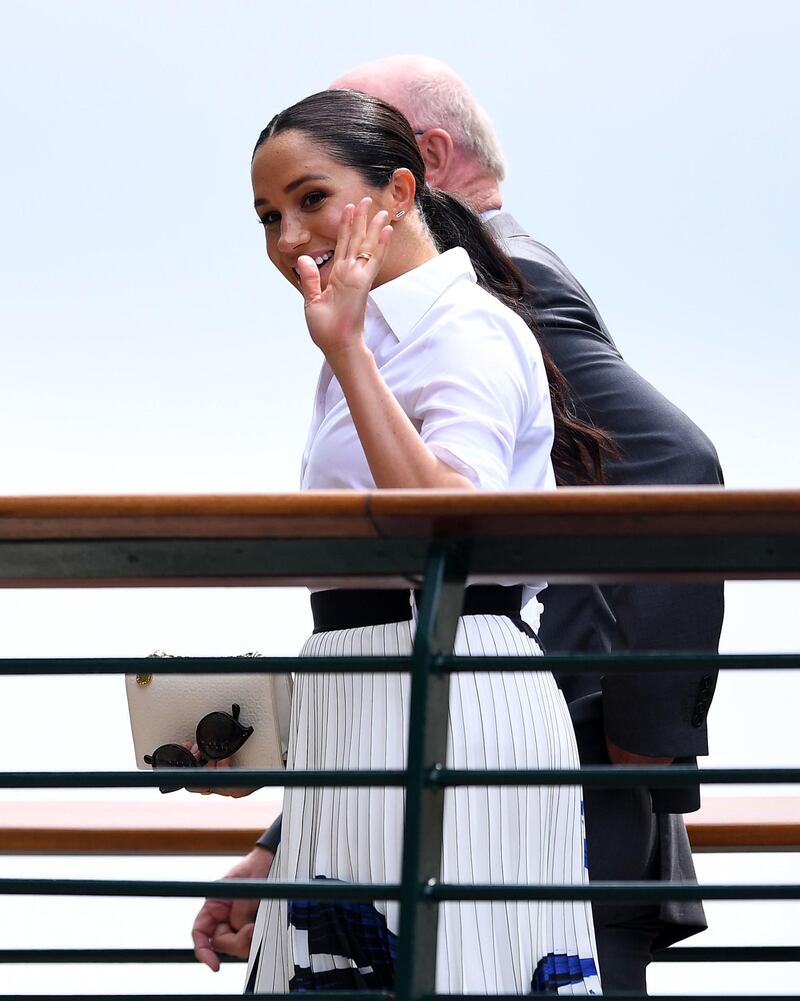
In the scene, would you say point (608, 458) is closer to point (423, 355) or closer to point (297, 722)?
point (423, 355)

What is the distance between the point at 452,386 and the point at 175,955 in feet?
2.35

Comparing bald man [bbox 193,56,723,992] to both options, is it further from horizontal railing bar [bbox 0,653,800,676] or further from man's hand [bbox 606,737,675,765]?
horizontal railing bar [bbox 0,653,800,676]

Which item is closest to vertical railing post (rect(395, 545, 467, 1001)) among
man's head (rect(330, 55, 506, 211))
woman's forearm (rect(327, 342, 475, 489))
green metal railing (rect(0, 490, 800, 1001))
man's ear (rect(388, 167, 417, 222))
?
green metal railing (rect(0, 490, 800, 1001))

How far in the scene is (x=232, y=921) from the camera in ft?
5.87

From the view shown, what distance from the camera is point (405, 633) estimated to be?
1518mm

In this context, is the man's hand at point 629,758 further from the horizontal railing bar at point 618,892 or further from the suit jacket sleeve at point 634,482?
the horizontal railing bar at point 618,892

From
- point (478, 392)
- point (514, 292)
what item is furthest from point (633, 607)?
point (478, 392)

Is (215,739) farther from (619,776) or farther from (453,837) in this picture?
(619,776)

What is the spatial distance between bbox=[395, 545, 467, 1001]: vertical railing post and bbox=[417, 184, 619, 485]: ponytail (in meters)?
0.93

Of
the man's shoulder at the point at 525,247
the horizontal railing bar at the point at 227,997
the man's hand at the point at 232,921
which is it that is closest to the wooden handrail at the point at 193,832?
the man's hand at the point at 232,921

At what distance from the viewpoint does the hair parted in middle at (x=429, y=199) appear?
71.9 inches

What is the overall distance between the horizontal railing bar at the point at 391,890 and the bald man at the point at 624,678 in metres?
0.66

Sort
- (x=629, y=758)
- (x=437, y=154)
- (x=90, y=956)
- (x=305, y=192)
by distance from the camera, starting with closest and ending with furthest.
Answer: (x=90, y=956) → (x=305, y=192) → (x=629, y=758) → (x=437, y=154)

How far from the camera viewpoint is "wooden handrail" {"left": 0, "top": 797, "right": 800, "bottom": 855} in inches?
89.7
